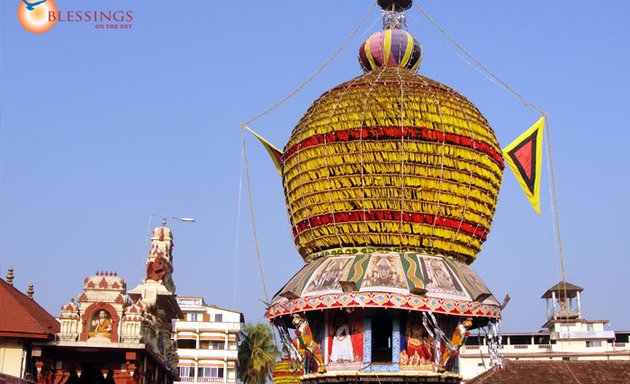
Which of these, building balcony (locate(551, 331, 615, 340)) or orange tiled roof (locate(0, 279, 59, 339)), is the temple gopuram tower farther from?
building balcony (locate(551, 331, 615, 340))

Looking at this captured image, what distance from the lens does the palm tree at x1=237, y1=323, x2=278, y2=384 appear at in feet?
211

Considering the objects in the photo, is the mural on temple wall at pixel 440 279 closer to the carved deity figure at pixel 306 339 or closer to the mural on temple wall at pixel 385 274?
the mural on temple wall at pixel 385 274

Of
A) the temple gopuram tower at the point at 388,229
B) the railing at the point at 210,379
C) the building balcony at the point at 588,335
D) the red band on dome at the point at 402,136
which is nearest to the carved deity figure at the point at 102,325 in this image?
the temple gopuram tower at the point at 388,229

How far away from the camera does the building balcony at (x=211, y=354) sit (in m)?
59.9

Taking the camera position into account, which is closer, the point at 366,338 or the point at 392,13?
the point at 366,338

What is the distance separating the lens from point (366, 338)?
2492cm

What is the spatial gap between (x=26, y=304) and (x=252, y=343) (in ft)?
116

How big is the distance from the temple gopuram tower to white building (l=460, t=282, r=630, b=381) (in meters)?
32.3

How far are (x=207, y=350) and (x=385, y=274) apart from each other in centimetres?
3825

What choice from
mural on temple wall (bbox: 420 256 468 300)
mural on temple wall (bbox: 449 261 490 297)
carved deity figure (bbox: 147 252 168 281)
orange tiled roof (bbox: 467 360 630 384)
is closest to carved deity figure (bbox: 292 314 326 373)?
mural on temple wall (bbox: 420 256 468 300)

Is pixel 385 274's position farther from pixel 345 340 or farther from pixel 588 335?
pixel 588 335

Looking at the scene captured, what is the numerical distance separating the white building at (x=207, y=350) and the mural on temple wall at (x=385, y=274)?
36.2 m

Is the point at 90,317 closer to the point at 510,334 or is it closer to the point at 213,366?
the point at 213,366

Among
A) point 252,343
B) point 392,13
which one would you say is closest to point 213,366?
point 252,343
